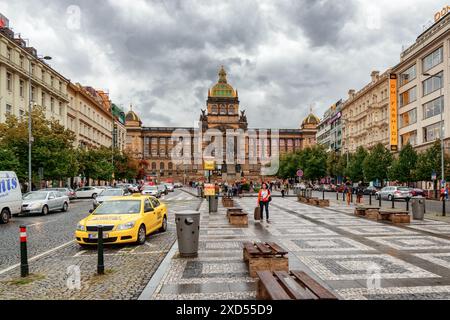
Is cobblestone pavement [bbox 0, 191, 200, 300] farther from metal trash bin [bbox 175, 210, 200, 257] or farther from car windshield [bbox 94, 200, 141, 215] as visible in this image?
car windshield [bbox 94, 200, 141, 215]

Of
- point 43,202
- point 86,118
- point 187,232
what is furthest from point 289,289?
point 86,118

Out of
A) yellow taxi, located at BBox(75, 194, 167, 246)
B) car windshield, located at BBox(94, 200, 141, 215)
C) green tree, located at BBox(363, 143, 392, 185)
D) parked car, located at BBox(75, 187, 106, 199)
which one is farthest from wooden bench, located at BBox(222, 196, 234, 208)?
green tree, located at BBox(363, 143, 392, 185)

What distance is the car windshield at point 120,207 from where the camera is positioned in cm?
1331

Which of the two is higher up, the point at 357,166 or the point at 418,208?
the point at 357,166

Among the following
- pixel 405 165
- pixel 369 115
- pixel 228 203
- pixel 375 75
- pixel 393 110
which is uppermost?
pixel 375 75

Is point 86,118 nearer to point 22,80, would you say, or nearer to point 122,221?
point 22,80

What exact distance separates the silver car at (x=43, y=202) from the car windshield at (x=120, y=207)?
1219cm

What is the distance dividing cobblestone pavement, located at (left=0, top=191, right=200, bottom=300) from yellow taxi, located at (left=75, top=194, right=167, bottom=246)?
1.09 feet

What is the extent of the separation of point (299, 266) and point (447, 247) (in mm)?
5116

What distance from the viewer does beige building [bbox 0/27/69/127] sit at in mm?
41625

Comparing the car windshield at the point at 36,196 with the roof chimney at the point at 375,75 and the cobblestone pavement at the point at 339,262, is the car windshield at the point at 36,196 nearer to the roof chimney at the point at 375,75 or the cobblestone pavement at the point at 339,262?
the cobblestone pavement at the point at 339,262

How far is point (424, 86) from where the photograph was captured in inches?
2089

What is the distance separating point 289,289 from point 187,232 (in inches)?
202
